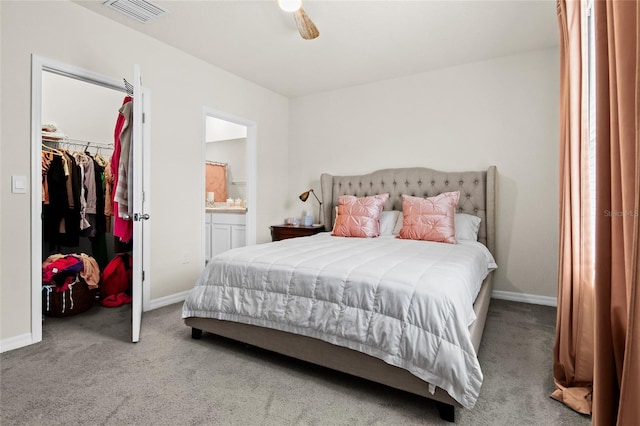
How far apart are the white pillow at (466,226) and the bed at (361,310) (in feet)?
1.53

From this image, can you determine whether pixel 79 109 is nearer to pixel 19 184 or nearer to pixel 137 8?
pixel 137 8

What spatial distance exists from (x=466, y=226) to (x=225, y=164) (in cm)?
395

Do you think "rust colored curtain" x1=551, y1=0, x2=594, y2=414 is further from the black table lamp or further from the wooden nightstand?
the black table lamp

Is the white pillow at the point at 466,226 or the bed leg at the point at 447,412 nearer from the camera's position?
the bed leg at the point at 447,412

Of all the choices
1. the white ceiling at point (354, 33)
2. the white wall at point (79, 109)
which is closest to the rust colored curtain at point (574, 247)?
the white ceiling at point (354, 33)

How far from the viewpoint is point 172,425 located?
1.50 meters

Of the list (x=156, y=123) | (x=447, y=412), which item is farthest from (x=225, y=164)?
(x=447, y=412)

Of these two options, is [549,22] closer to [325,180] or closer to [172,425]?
[325,180]

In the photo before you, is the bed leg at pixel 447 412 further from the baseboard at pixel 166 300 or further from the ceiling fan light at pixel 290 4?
the baseboard at pixel 166 300

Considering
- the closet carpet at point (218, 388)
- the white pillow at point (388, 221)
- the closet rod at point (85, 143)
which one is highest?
the closet rod at point (85, 143)

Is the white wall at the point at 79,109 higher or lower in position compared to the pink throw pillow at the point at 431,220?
higher

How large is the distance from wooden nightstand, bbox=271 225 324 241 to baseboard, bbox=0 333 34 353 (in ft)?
8.49

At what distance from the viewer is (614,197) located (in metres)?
0.85

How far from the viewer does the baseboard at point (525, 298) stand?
10.9ft
